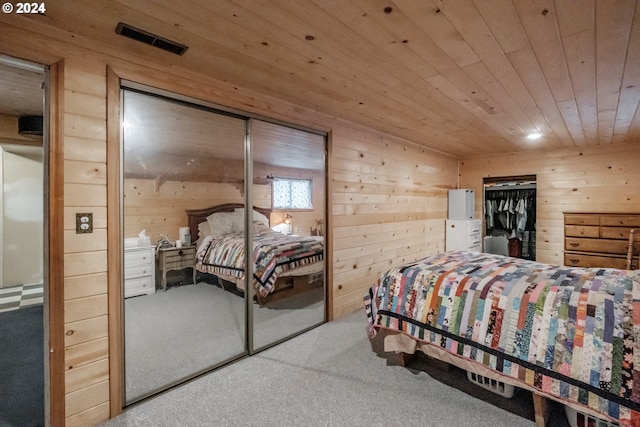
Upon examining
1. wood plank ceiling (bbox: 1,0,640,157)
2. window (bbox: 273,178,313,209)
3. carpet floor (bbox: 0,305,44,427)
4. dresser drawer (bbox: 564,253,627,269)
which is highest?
wood plank ceiling (bbox: 1,0,640,157)

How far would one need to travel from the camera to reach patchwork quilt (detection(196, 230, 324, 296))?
11.5 feet

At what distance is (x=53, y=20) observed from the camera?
4.99 feet

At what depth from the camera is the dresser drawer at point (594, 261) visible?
3893 mm

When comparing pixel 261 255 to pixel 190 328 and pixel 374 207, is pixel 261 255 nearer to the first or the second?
pixel 190 328

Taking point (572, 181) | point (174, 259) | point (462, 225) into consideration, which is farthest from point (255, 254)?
point (572, 181)

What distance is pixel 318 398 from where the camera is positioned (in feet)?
6.50

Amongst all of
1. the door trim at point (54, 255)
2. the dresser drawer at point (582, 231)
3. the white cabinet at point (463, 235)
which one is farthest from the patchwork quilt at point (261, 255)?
the dresser drawer at point (582, 231)

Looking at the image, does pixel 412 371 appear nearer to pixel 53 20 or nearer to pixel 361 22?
pixel 361 22

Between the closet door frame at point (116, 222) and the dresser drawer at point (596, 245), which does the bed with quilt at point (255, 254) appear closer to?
the closet door frame at point (116, 222)

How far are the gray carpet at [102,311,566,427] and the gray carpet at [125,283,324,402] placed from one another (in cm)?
22

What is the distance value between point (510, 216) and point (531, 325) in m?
4.62

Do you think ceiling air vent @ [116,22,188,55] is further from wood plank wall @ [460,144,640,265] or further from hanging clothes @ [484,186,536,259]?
hanging clothes @ [484,186,536,259]

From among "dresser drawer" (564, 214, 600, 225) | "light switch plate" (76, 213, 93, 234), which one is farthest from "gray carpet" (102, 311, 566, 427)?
"dresser drawer" (564, 214, 600, 225)

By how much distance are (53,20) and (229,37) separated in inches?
34.0
